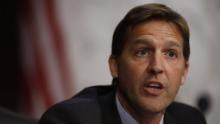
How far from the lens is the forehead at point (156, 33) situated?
921 millimetres

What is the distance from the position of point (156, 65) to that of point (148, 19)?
0.31ft

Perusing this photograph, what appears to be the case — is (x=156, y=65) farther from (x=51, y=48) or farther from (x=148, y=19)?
(x=51, y=48)

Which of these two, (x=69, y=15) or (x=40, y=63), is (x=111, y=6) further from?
(x=40, y=63)

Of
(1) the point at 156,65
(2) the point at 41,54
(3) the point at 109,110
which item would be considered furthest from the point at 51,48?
(1) the point at 156,65

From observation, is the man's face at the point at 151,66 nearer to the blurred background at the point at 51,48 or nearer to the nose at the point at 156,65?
the nose at the point at 156,65

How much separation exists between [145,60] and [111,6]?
1.06 metres

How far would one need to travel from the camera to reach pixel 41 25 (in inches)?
72.9

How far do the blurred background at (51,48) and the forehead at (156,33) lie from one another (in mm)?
924

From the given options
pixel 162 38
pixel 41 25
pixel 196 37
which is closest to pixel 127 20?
pixel 162 38

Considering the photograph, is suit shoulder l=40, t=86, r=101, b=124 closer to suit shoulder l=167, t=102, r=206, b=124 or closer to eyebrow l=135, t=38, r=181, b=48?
eyebrow l=135, t=38, r=181, b=48

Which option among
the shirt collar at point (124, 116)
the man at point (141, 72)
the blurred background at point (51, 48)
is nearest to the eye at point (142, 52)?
the man at point (141, 72)

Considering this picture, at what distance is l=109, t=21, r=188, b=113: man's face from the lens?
35.6 inches

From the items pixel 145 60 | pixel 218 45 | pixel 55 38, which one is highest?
pixel 145 60

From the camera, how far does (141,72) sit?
2.99ft
